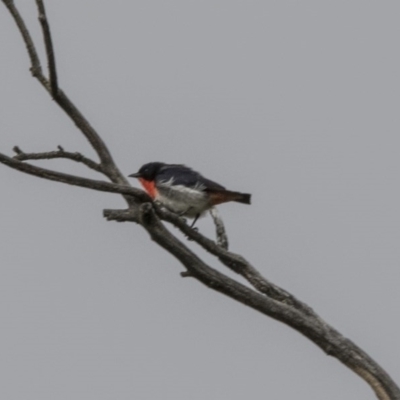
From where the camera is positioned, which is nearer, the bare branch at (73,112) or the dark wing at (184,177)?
the bare branch at (73,112)

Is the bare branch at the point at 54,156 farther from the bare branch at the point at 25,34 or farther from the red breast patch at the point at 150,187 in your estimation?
the red breast patch at the point at 150,187

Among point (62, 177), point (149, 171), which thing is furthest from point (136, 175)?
point (62, 177)

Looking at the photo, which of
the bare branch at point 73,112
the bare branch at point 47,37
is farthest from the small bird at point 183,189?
the bare branch at point 47,37

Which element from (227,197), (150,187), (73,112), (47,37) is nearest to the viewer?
(47,37)

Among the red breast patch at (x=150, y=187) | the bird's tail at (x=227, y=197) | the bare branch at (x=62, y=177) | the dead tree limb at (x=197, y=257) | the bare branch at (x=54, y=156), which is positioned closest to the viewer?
the bare branch at (x=62, y=177)

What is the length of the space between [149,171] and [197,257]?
3.50 meters

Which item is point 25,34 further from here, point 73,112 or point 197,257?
point 197,257

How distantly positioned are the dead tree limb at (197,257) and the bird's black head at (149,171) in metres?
2.87

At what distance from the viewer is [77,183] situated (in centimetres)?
516

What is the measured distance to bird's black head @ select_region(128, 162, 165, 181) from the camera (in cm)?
905

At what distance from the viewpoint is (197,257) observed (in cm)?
562

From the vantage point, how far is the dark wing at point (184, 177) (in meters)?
8.44

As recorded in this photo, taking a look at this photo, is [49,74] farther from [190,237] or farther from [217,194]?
[217,194]

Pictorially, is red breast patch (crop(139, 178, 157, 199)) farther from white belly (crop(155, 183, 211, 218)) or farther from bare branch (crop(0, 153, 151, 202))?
bare branch (crop(0, 153, 151, 202))
